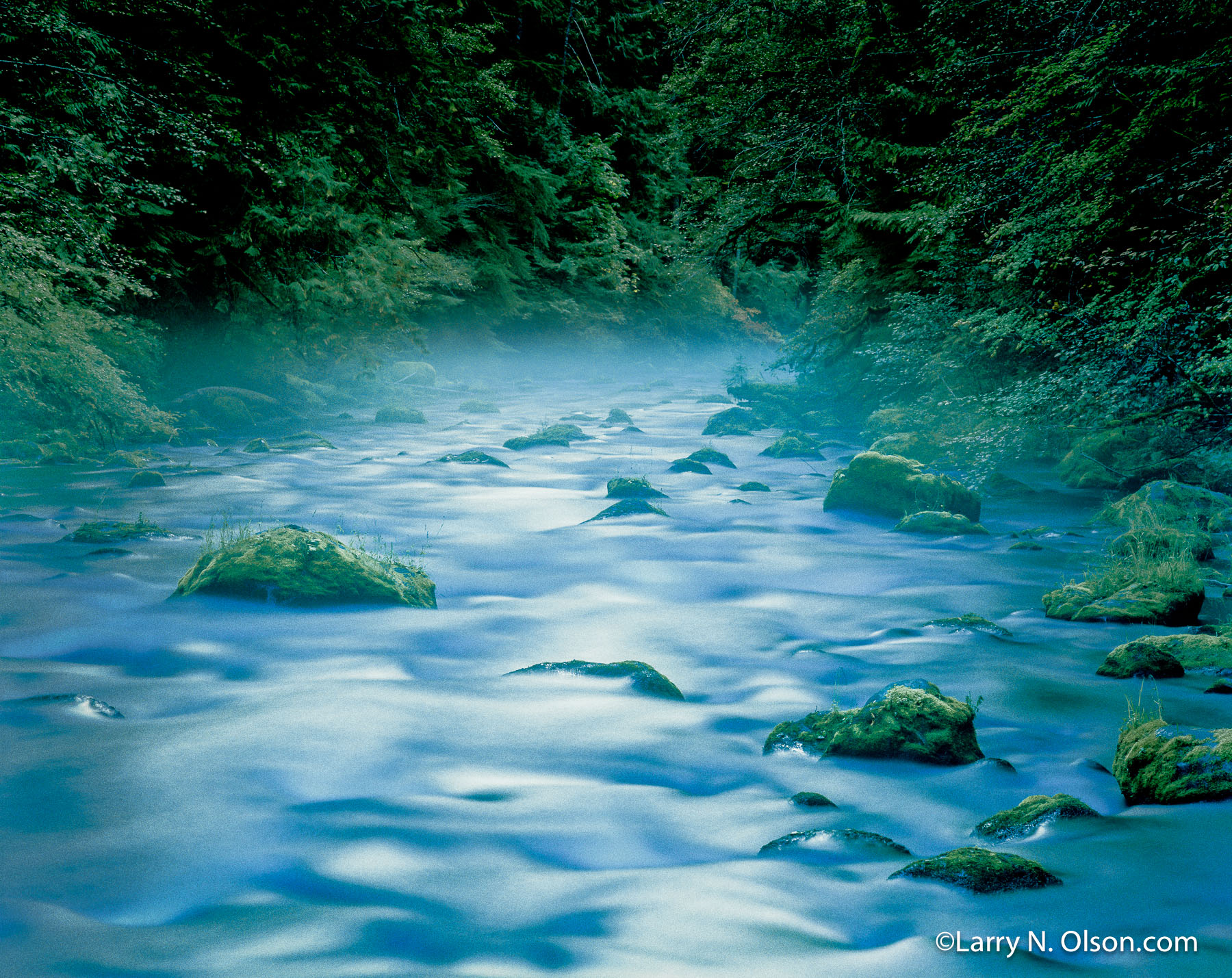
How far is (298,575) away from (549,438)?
1105 cm

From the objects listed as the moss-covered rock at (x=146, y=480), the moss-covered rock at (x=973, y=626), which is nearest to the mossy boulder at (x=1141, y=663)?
the moss-covered rock at (x=973, y=626)

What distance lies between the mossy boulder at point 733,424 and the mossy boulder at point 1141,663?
45.7 feet

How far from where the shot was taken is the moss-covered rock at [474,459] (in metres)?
15.2

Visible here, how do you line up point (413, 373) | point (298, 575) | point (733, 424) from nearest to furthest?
point (298, 575), point (733, 424), point (413, 373)

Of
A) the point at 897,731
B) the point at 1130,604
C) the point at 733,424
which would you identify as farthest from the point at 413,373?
the point at 897,731

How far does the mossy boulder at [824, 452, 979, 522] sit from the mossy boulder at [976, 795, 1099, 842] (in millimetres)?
6788

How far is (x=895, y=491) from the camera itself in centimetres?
1109

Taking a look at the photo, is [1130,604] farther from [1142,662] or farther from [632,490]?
[632,490]

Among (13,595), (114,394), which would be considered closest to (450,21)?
(114,394)

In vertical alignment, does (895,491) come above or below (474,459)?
below

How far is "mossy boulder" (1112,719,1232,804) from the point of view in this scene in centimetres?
384

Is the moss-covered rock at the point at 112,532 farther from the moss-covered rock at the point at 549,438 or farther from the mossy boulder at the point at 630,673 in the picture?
the moss-covered rock at the point at 549,438

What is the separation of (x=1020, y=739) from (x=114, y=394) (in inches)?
444

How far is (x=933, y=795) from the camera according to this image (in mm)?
4238
